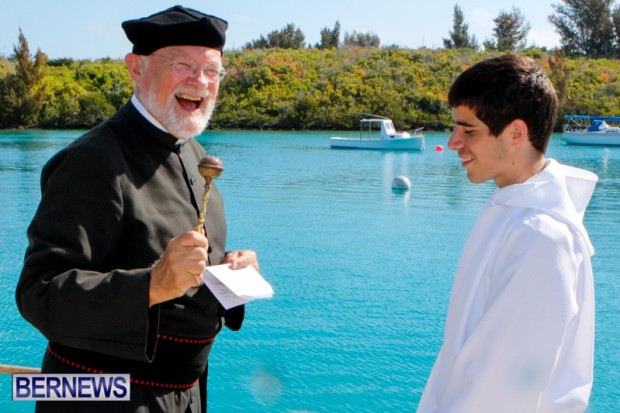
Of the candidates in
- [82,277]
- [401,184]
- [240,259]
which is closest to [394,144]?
[401,184]

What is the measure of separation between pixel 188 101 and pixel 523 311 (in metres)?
1.14

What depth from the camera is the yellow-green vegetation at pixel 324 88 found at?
52.5m

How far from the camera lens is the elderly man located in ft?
5.96

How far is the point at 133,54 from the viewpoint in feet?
7.20

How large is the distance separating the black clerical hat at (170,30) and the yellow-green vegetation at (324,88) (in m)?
49.6


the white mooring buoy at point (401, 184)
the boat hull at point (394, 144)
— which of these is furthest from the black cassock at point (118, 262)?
the boat hull at point (394, 144)

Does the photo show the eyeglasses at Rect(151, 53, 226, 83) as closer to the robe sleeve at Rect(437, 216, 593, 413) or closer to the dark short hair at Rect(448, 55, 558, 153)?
the dark short hair at Rect(448, 55, 558, 153)

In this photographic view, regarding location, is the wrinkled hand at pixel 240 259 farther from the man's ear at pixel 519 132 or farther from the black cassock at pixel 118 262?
the man's ear at pixel 519 132

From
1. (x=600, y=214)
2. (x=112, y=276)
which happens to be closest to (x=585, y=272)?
(x=112, y=276)

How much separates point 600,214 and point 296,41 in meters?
63.9

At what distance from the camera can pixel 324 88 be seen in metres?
57.1

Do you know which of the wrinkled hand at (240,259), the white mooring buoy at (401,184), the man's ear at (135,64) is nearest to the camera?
the wrinkled hand at (240,259)

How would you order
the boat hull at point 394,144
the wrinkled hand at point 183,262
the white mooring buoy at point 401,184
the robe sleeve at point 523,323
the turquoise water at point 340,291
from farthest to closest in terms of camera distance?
the boat hull at point 394,144
the white mooring buoy at point 401,184
the turquoise water at point 340,291
the wrinkled hand at point 183,262
the robe sleeve at point 523,323

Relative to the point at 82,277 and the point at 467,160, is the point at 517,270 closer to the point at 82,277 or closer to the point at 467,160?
the point at 467,160
